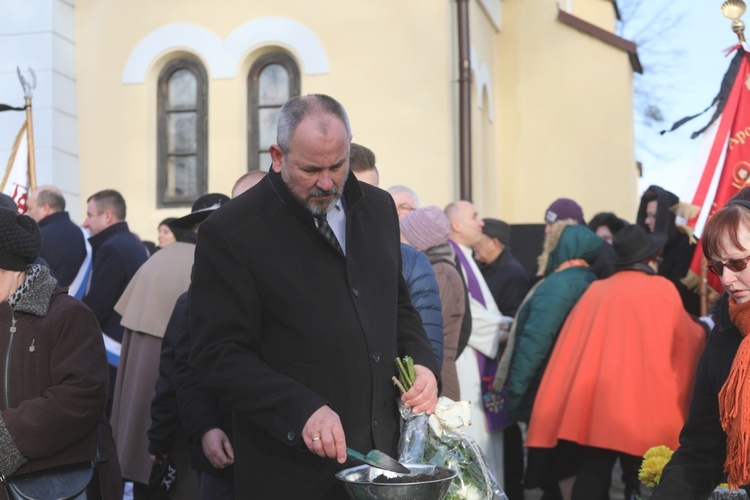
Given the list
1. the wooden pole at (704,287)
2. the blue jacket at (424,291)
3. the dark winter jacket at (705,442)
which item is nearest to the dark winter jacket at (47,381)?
the blue jacket at (424,291)

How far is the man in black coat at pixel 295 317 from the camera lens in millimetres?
3475

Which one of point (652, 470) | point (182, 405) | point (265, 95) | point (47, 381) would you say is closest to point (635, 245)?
point (652, 470)

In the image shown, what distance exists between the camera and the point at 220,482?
15.7ft

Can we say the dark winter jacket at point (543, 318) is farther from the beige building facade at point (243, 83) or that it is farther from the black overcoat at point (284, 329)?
the beige building facade at point (243, 83)

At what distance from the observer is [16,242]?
431cm

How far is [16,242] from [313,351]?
147 cm

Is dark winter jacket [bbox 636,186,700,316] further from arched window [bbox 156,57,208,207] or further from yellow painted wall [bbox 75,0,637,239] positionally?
arched window [bbox 156,57,208,207]

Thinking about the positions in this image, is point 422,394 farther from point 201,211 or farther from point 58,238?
point 58,238

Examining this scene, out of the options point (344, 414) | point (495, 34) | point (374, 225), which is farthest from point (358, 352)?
point (495, 34)

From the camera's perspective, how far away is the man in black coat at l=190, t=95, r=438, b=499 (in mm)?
3475

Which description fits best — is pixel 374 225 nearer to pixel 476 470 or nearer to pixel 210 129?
pixel 476 470

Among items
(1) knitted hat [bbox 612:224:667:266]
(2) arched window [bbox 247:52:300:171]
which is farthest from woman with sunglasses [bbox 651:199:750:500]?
(2) arched window [bbox 247:52:300:171]

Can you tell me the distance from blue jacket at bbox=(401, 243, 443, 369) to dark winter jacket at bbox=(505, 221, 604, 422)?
74.2 inches

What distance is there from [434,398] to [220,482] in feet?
4.93
